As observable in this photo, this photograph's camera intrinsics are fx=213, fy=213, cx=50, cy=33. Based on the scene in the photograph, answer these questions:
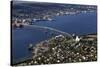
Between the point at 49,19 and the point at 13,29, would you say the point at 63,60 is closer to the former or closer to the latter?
the point at 49,19

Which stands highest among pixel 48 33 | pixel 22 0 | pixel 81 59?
pixel 22 0

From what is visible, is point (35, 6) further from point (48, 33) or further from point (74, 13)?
point (74, 13)

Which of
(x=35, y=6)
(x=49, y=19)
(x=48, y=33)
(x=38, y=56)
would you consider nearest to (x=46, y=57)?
(x=38, y=56)

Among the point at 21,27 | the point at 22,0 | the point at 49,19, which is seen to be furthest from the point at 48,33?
the point at 22,0

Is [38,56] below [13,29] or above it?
below

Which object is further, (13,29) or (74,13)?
(74,13)

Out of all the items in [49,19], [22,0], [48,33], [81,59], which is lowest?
[81,59]
